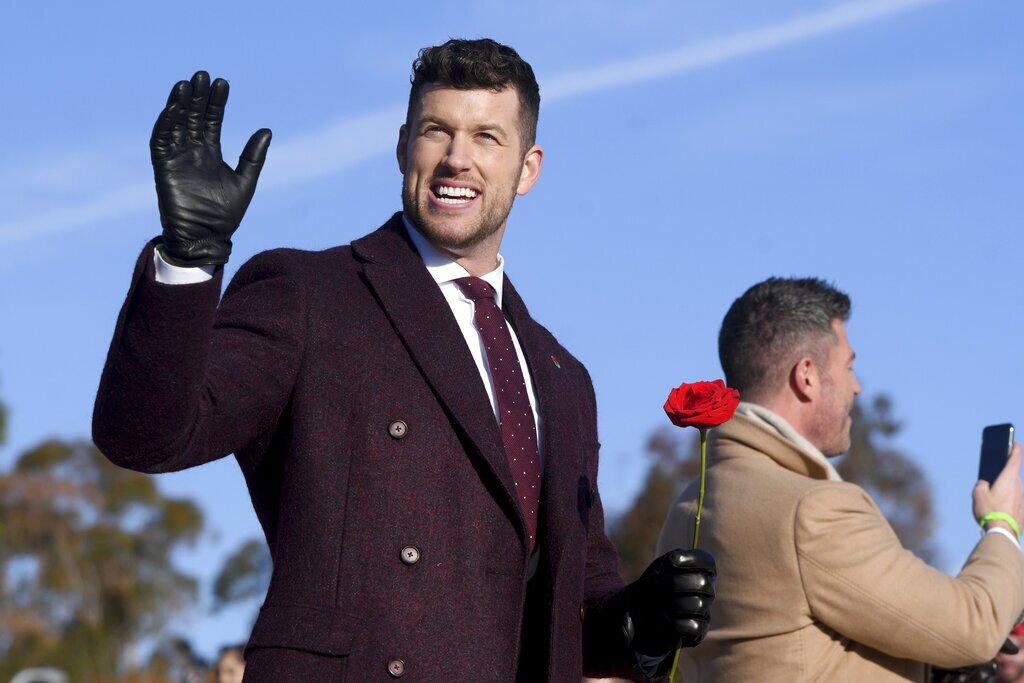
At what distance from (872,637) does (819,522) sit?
0.35 meters

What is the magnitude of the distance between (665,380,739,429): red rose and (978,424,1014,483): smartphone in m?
1.90

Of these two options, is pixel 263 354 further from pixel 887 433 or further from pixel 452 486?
pixel 887 433

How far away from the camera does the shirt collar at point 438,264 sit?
3949 mm

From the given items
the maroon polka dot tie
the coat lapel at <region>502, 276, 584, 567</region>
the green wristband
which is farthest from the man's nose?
the green wristband

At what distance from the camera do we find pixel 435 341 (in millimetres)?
3672

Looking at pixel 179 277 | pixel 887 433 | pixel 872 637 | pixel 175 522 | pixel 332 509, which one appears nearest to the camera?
pixel 179 277

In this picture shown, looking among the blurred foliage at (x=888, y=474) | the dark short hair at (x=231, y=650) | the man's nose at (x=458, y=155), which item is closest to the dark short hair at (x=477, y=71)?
the man's nose at (x=458, y=155)

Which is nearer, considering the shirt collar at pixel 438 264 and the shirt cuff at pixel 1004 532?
the shirt collar at pixel 438 264

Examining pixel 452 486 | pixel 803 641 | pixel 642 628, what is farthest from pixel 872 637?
pixel 452 486

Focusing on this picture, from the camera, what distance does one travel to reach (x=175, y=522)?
51062 mm

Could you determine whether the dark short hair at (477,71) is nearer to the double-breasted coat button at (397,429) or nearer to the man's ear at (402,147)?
the man's ear at (402,147)

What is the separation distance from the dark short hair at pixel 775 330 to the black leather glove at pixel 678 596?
1.69 metres

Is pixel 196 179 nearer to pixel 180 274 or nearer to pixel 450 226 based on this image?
pixel 180 274

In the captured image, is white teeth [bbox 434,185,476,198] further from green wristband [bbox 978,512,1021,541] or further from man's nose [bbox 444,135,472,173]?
green wristband [bbox 978,512,1021,541]
